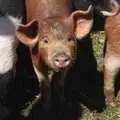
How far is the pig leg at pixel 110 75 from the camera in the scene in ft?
14.7

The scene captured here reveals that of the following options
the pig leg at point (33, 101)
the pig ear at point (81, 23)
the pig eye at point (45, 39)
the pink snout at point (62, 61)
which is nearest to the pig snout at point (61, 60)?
the pink snout at point (62, 61)

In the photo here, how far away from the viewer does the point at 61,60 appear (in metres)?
3.97

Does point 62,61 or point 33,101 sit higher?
point 62,61

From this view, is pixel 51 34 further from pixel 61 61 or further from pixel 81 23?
pixel 81 23

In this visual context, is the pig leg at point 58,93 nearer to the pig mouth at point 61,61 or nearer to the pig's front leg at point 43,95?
the pig's front leg at point 43,95

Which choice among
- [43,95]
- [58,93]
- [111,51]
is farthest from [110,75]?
[43,95]

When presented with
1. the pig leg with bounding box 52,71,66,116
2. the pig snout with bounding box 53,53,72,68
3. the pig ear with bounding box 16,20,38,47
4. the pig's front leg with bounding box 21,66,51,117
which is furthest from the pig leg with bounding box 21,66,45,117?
the pig snout with bounding box 53,53,72,68

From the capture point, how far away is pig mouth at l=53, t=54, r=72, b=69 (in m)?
3.97

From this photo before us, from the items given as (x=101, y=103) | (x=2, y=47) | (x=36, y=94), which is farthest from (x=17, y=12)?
(x=101, y=103)

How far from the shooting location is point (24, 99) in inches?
185

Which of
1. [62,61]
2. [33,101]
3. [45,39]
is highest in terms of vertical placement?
[45,39]

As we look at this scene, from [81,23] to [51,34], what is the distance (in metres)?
0.34

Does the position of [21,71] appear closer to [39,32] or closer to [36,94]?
[36,94]

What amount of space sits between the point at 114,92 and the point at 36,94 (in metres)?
0.65
